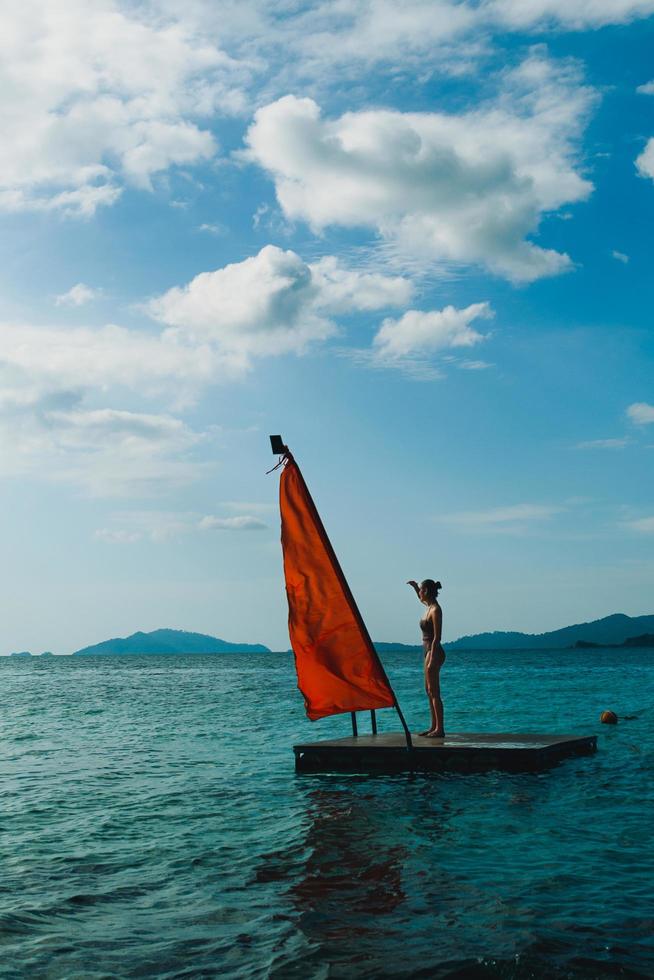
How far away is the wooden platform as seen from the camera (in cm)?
1555

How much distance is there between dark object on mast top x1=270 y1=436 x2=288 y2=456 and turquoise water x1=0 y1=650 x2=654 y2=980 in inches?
244

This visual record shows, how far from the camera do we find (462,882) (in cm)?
983

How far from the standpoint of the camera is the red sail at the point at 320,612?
50.6ft

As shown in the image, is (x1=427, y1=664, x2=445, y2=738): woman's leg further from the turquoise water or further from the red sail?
the turquoise water

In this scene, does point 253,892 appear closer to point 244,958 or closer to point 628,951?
point 244,958

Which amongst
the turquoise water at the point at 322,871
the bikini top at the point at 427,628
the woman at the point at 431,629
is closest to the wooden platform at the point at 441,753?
the turquoise water at the point at 322,871

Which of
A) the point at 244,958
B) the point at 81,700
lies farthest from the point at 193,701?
the point at 244,958

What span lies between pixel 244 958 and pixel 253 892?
220cm

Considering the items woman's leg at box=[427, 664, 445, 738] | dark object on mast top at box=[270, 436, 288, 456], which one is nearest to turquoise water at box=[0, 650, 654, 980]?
woman's leg at box=[427, 664, 445, 738]

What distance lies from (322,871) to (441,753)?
18.8 feet

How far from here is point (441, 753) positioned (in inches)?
623

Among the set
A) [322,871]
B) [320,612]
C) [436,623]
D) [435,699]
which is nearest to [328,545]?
[320,612]

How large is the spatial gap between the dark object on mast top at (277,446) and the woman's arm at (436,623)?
4.04 metres

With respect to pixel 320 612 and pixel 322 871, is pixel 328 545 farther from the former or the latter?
pixel 322 871
